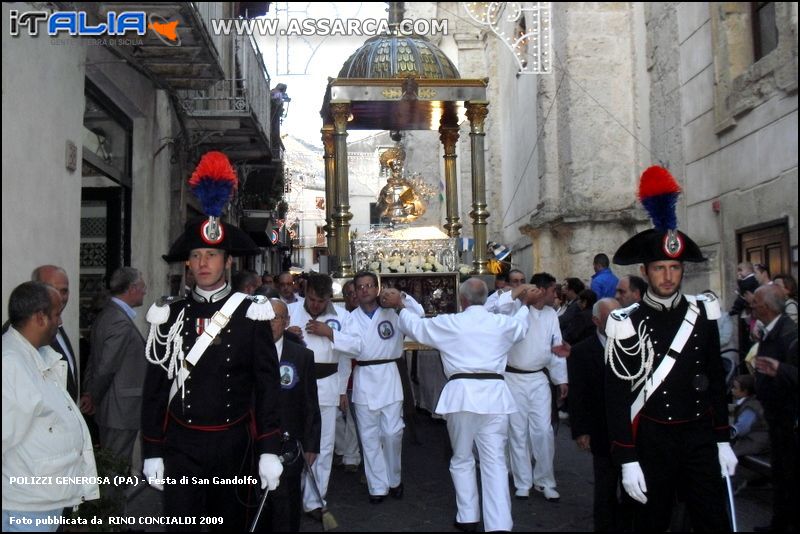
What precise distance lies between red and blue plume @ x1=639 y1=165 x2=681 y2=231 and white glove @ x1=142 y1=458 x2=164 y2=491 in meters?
3.14

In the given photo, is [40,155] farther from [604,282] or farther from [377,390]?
[604,282]

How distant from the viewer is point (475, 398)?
5969 millimetres

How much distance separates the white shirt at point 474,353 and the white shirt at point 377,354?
1089 mm

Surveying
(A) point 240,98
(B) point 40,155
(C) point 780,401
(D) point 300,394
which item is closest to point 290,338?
(D) point 300,394

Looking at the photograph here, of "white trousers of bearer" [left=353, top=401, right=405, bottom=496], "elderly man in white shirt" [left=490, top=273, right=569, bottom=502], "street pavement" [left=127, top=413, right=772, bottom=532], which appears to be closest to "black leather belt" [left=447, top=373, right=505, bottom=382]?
"street pavement" [left=127, top=413, right=772, bottom=532]

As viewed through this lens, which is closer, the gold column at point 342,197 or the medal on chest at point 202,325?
the medal on chest at point 202,325

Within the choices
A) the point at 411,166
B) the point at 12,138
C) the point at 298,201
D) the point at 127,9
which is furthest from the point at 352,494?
the point at 298,201

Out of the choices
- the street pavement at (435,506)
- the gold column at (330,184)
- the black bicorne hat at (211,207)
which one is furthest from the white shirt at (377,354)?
the gold column at (330,184)

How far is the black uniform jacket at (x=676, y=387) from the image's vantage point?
4375 mm

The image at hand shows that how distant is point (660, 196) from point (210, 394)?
9.33 ft

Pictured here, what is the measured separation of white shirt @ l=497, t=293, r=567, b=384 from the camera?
7.32m

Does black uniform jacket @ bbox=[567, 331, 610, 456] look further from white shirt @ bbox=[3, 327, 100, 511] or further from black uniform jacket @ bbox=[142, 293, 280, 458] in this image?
white shirt @ bbox=[3, 327, 100, 511]

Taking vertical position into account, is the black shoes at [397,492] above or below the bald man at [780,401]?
below

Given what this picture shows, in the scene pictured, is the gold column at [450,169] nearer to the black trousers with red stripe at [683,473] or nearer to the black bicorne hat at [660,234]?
the black bicorne hat at [660,234]
